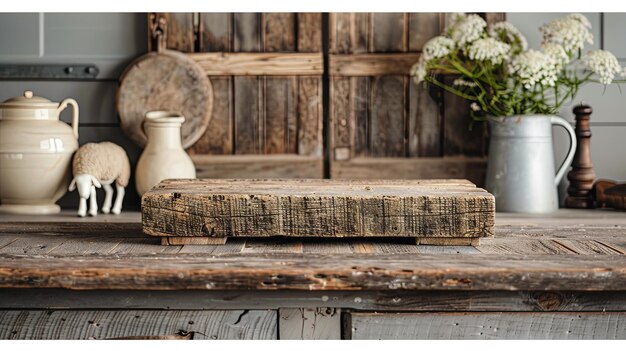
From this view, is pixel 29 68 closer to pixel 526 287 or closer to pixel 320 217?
pixel 320 217

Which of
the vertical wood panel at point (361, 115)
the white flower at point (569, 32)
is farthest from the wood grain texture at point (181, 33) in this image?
the white flower at point (569, 32)

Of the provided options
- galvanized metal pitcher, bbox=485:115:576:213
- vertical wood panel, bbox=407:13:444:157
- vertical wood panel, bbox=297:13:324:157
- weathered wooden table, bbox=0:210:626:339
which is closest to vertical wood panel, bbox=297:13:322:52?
vertical wood panel, bbox=297:13:324:157

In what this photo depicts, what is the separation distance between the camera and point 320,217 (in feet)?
4.40

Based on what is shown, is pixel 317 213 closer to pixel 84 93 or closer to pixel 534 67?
pixel 534 67

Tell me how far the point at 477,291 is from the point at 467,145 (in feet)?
2.97

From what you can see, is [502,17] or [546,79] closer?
[546,79]

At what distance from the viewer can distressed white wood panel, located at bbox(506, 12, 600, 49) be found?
2045mm

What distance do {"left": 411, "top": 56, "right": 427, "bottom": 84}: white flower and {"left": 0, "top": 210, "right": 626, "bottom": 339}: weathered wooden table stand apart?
2.39ft

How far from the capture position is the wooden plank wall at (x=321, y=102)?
2.02 metres

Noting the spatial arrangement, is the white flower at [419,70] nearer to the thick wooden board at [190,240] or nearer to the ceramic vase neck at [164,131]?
the ceramic vase neck at [164,131]

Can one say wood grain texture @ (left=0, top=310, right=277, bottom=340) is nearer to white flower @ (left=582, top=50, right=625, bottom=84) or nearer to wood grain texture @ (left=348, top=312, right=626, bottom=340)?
wood grain texture @ (left=348, top=312, right=626, bottom=340)

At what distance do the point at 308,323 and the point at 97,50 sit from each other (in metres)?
1.16

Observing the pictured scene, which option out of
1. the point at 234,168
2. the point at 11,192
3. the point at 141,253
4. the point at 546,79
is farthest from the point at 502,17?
the point at 11,192

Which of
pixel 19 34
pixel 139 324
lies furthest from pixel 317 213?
pixel 19 34
